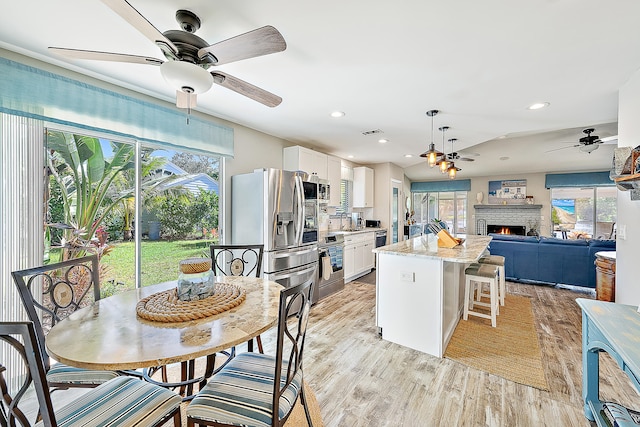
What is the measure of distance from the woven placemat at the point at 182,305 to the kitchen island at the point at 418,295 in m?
1.56

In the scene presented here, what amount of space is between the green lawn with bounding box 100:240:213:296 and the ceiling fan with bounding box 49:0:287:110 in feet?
5.14

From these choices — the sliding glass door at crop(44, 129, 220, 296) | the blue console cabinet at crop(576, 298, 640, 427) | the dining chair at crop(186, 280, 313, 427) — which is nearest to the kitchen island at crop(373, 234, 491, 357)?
the blue console cabinet at crop(576, 298, 640, 427)

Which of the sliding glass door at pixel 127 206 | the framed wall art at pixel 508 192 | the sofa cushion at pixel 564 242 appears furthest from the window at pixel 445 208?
the sliding glass door at pixel 127 206

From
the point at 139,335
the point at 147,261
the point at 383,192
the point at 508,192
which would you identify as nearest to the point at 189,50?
the point at 139,335

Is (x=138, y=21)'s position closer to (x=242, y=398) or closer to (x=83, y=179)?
(x=242, y=398)

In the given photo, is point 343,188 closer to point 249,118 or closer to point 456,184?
point 249,118

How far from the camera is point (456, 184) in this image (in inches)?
339

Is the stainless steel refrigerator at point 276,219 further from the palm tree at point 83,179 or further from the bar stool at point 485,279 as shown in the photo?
the bar stool at point 485,279

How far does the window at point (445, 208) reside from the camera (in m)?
8.84

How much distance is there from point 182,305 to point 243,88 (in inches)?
54.3

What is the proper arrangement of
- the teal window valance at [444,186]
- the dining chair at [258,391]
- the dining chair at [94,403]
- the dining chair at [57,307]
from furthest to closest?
the teal window valance at [444,186]
the dining chair at [57,307]
the dining chair at [258,391]
the dining chair at [94,403]

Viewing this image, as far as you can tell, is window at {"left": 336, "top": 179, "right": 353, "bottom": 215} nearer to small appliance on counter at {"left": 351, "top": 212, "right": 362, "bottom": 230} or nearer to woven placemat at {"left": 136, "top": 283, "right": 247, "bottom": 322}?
small appliance on counter at {"left": 351, "top": 212, "right": 362, "bottom": 230}

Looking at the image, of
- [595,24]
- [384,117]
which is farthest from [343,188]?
[595,24]

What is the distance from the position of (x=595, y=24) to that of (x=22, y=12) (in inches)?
129
